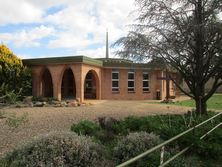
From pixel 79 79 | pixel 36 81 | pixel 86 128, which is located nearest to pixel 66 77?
pixel 36 81

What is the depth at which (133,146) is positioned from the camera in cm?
677

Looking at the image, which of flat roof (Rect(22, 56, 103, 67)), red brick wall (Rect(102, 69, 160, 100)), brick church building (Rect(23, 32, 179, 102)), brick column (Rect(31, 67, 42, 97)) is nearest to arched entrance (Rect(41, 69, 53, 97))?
brick church building (Rect(23, 32, 179, 102))

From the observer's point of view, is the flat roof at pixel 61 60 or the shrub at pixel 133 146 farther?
the flat roof at pixel 61 60

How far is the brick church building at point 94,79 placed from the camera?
24.6 m

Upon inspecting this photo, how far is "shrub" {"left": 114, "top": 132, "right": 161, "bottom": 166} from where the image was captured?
667 centimetres

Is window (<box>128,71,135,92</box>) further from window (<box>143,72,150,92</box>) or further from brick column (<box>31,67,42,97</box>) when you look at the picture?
brick column (<box>31,67,42,97</box>)

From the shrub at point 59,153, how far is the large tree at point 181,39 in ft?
23.3

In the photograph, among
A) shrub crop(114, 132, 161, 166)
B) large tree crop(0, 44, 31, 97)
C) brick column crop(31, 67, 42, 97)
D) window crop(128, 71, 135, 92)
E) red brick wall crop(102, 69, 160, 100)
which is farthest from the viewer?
window crop(128, 71, 135, 92)

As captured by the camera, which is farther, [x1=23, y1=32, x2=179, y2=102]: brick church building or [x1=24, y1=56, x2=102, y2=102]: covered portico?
[x1=23, y1=32, x2=179, y2=102]: brick church building

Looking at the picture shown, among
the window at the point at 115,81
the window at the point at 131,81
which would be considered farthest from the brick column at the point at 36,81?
the window at the point at 131,81

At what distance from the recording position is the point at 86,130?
9.35 meters

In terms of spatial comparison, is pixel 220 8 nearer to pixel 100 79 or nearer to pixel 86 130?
pixel 86 130

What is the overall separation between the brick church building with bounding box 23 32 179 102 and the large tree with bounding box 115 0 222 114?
11.0 meters

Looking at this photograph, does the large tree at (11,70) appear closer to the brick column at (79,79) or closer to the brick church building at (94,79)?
the brick church building at (94,79)
